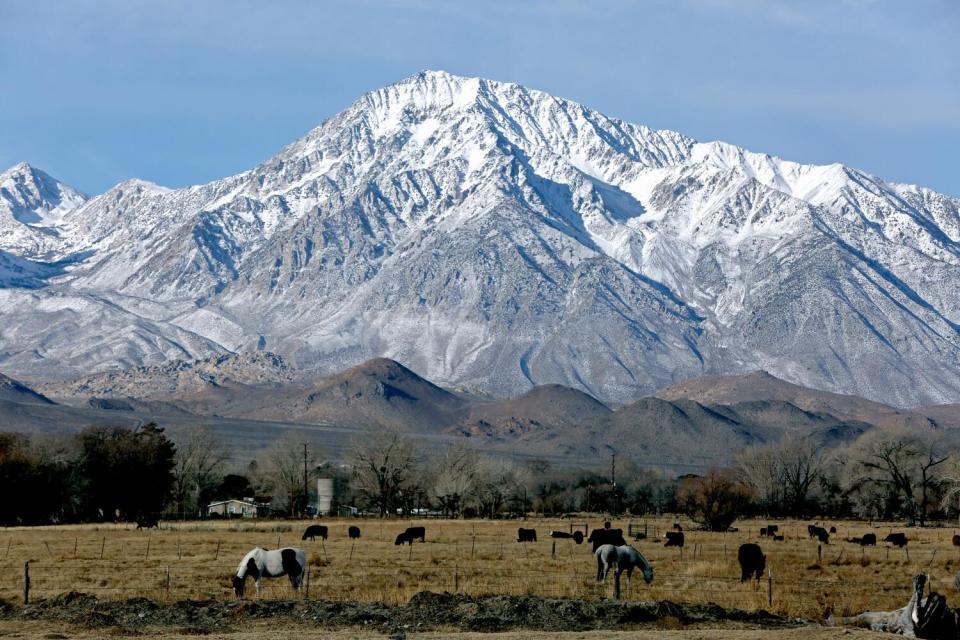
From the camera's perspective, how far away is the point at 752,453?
183 meters

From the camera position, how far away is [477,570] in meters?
49.0

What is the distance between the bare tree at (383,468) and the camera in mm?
157625

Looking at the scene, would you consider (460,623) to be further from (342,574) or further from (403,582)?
(342,574)

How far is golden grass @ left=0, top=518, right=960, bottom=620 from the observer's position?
4078 centimetres

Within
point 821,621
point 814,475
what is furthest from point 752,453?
point 821,621

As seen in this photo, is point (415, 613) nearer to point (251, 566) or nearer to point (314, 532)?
point (251, 566)

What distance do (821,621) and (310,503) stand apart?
477 feet

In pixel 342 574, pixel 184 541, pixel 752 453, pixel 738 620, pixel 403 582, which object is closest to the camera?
pixel 738 620

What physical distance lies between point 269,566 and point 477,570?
11.0 meters

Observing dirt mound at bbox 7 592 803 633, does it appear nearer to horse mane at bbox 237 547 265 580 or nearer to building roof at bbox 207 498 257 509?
horse mane at bbox 237 547 265 580

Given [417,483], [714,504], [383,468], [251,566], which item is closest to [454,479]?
[383,468]

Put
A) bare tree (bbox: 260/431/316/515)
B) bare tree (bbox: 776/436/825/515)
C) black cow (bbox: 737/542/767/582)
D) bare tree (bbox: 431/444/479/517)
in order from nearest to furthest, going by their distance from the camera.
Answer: black cow (bbox: 737/542/767/582) < bare tree (bbox: 260/431/316/515) < bare tree (bbox: 431/444/479/517) < bare tree (bbox: 776/436/825/515)

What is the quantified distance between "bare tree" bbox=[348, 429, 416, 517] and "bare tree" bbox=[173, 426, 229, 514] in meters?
18.1

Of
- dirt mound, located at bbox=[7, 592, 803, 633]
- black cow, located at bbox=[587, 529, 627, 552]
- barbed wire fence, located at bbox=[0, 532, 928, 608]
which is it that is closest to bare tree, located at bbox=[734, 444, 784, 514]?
barbed wire fence, located at bbox=[0, 532, 928, 608]
